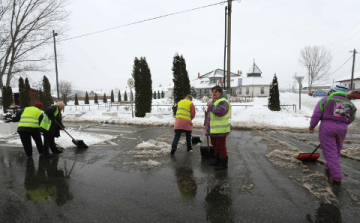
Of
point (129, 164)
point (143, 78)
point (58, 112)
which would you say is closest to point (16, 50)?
point (143, 78)

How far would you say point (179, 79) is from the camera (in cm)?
1446

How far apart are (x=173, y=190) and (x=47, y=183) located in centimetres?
237

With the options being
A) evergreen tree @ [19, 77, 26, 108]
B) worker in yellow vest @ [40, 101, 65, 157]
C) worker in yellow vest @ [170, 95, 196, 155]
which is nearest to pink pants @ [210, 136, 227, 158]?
worker in yellow vest @ [170, 95, 196, 155]

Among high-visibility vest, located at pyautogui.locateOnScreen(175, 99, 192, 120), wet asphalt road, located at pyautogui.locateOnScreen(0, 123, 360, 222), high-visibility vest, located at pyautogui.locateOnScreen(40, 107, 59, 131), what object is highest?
high-visibility vest, located at pyautogui.locateOnScreen(175, 99, 192, 120)

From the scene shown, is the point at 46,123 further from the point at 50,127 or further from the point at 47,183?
the point at 47,183

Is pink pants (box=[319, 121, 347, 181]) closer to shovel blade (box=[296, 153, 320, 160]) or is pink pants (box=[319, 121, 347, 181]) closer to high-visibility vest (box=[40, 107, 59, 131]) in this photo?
shovel blade (box=[296, 153, 320, 160])

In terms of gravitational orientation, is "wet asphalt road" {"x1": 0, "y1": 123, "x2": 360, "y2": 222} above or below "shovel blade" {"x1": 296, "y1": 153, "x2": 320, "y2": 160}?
below

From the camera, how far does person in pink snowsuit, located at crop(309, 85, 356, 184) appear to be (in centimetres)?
362

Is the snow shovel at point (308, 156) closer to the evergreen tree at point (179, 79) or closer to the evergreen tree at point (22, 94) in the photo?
the evergreen tree at point (179, 79)

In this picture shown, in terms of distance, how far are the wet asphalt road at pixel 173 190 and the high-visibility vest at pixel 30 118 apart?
0.90m

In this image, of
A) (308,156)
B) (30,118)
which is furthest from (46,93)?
(308,156)

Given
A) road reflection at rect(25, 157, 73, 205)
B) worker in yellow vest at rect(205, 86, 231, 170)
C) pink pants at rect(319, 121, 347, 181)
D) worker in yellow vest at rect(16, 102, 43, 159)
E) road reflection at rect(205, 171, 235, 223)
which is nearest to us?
road reflection at rect(205, 171, 235, 223)

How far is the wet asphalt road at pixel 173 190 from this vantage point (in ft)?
9.01

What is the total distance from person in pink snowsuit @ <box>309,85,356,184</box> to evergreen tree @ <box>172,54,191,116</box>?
11.0m
